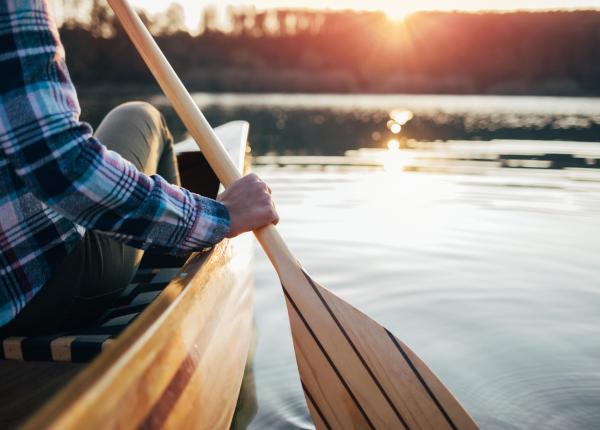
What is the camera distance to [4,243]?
42.6 inches

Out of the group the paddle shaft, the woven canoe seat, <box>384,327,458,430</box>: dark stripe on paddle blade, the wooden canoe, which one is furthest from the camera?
the paddle shaft

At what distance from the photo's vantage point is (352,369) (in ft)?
4.91

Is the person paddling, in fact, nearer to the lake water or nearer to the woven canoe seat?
the woven canoe seat

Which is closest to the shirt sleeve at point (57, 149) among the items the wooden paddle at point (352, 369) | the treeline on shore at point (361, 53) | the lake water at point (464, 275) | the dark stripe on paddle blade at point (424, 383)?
the wooden paddle at point (352, 369)

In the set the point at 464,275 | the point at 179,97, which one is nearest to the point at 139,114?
the point at 179,97

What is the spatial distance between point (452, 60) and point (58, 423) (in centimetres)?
5539

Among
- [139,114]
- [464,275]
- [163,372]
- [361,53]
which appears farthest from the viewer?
[361,53]

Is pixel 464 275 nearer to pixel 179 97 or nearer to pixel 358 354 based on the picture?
pixel 358 354

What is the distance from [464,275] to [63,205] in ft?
8.83

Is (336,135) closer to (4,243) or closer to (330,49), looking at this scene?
(4,243)

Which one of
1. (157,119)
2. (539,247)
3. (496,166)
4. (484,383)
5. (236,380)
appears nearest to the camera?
(236,380)

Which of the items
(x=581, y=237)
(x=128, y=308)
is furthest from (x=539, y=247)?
(x=128, y=308)

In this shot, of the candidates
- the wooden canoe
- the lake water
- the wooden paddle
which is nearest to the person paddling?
the wooden canoe

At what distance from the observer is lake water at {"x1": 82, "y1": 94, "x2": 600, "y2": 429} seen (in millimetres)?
2102
